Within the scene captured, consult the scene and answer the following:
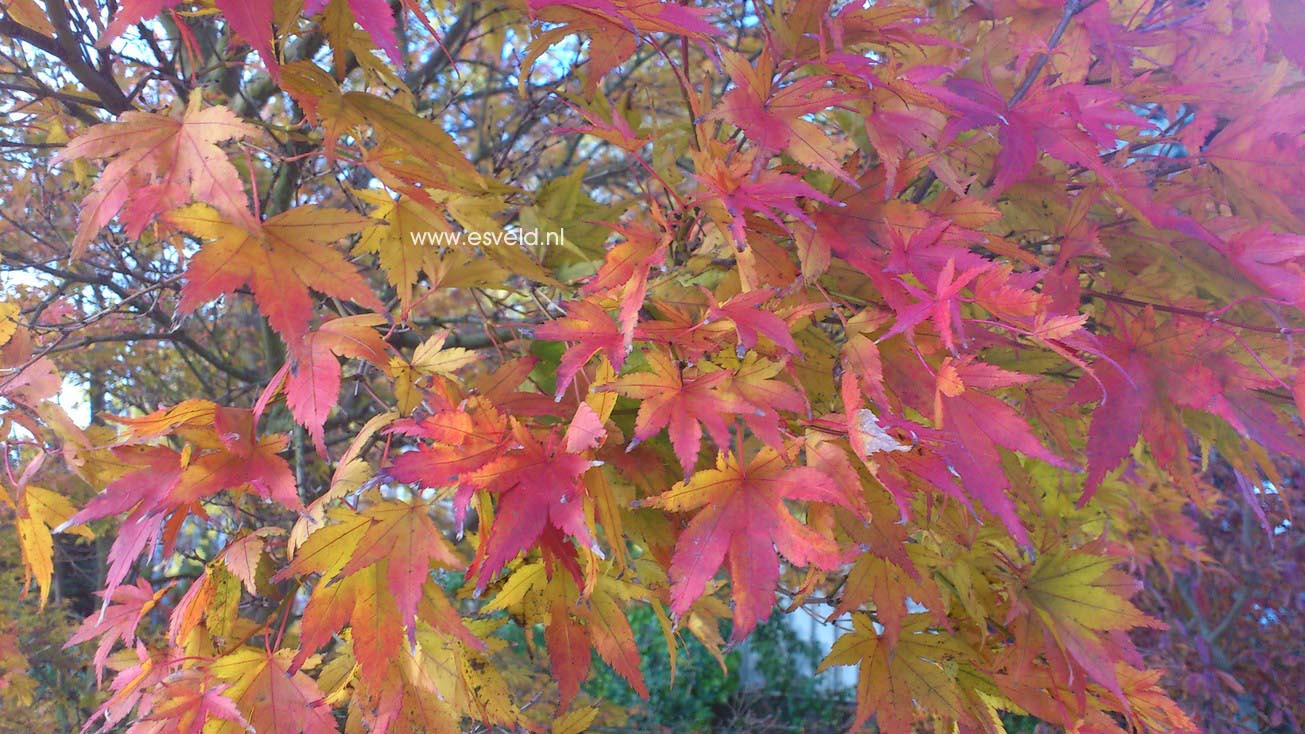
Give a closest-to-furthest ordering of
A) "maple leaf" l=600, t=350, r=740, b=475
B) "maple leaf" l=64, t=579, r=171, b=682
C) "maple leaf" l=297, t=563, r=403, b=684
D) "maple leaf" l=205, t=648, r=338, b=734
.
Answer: "maple leaf" l=600, t=350, r=740, b=475 → "maple leaf" l=297, t=563, r=403, b=684 → "maple leaf" l=205, t=648, r=338, b=734 → "maple leaf" l=64, t=579, r=171, b=682

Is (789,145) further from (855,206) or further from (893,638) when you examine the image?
(893,638)

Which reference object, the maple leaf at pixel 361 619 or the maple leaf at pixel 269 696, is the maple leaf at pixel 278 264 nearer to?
the maple leaf at pixel 361 619

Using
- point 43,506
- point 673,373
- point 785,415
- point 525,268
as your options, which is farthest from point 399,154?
point 43,506

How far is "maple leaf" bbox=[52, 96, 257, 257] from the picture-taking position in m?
0.91

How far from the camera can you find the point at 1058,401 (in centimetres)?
129

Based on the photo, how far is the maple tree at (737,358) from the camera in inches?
37.3

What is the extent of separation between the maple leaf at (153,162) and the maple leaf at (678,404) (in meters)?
0.48

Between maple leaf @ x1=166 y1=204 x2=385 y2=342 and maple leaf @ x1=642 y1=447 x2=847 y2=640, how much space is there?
1.44ft

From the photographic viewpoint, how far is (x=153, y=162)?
0.93 m

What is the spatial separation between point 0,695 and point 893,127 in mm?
2898

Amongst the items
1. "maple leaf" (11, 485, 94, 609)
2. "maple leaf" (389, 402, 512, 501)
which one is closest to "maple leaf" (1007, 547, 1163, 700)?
"maple leaf" (389, 402, 512, 501)

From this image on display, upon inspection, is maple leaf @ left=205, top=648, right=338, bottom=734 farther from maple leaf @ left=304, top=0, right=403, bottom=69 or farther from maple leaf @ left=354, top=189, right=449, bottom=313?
maple leaf @ left=304, top=0, right=403, bottom=69

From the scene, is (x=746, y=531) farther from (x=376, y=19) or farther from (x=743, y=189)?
(x=376, y=19)

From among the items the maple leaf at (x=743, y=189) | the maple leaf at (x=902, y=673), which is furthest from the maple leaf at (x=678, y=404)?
the maple leaf at (x=902, y=673)
